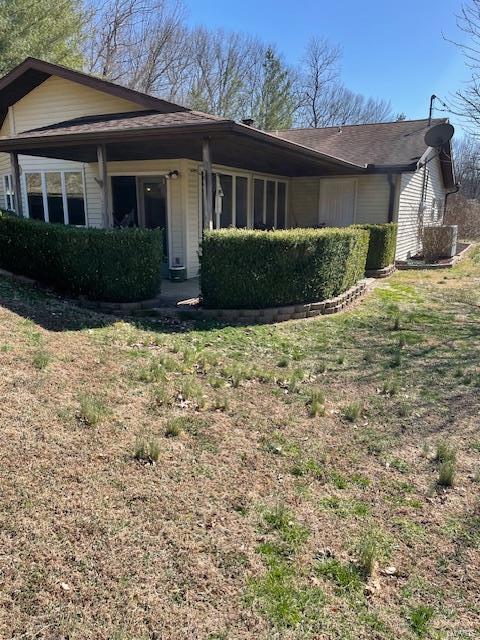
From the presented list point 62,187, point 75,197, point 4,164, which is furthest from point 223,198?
point 4,164

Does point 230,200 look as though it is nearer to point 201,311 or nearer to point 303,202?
point 303,202

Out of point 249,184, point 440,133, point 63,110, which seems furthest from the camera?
point 440,133

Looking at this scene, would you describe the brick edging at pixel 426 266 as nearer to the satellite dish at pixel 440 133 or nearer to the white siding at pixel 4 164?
the satellite dish at pixel 440 133

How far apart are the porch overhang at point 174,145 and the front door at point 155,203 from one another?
63cm

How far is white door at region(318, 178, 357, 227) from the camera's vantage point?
14344 mm

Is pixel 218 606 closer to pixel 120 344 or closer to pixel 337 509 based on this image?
pixel 337 509

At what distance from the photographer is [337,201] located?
575 inches

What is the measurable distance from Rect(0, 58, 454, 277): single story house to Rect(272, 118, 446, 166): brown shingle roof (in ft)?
0.20

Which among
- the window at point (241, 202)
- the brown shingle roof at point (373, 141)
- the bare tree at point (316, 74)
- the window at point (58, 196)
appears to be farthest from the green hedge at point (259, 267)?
the bare tree at point (316, 74)

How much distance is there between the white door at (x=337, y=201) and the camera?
14344 mm

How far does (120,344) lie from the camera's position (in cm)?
543

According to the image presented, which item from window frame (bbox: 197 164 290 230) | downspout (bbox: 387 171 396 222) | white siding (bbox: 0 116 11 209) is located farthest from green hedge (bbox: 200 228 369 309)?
white siding (bbox: 0 116 11 209)

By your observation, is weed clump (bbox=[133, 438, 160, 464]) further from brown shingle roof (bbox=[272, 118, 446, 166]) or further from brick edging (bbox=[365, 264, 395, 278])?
brown shingle roof (bbox=[272, 118, 446, 166])

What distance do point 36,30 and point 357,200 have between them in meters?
13.5
